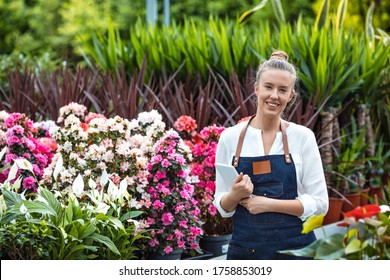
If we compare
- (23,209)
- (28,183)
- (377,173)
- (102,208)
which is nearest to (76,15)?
(377,173)

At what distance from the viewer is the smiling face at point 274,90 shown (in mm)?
2678

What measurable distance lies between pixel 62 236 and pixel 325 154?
318 cm

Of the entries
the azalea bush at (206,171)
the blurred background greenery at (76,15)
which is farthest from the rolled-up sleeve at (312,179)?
the blurred background greenery at (76,15)

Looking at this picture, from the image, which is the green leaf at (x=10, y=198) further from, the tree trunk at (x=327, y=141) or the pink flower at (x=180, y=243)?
the tree trunk at (x=327, y=141)

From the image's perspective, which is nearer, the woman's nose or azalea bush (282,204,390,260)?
azalea bush (282,204,390,260)

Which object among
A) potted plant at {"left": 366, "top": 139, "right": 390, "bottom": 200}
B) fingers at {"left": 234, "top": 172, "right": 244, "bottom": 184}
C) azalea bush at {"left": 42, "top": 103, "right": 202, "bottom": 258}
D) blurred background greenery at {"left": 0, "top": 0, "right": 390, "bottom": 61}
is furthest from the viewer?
blurred background greenery at {"left": 0, "top": 0, "right": 390, "bottom": 61}

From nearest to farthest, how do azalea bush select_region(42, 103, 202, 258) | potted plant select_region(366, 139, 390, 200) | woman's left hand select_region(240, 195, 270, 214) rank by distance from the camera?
woman's left hand select_region(240, 195, 270, 214)
azalea bush select_region(42, 103, 202, 258)
potted plant select_region(366, 139, 390, 200)

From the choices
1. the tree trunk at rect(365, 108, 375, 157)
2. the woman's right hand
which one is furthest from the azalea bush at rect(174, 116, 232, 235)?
the tree trunk at rect(365, 108, 375, 157)

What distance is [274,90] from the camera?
2676 millimetres

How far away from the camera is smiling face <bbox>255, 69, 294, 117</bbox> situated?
2.68 meters

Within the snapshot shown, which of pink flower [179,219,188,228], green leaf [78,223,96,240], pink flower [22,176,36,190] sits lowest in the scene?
pink flower [179,219,188,228]

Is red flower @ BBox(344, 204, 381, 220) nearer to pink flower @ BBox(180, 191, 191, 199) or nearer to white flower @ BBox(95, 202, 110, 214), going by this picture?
white flower @ BBox(95, 202, 110, 214)
